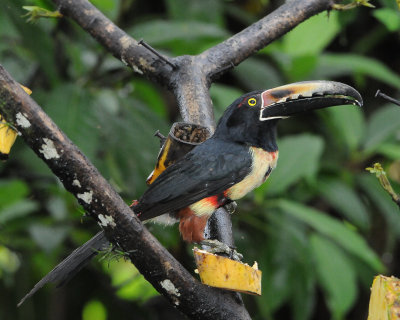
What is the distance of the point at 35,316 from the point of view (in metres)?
4.66

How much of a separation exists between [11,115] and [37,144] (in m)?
0.10

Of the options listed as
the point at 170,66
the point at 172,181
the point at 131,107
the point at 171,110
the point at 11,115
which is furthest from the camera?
the point at 171,110

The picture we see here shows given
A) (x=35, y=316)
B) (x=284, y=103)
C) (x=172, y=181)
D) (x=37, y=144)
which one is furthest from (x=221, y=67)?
(x=35, y=316)

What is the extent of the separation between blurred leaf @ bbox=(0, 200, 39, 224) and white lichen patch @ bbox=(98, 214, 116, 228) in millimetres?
2248

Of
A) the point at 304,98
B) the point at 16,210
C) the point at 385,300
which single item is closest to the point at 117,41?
the point at 304,98

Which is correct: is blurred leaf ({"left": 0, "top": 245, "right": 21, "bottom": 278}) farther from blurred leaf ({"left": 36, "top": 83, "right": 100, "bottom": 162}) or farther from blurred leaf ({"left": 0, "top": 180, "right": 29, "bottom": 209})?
blurred leaf ({"left": 36, "top": 83, "right": 100, "bottom": 162})

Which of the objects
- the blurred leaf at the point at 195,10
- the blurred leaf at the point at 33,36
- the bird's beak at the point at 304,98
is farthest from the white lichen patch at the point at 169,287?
the blurred leaf at the point at 195,10

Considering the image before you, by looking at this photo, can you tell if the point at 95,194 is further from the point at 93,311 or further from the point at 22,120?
the point at 93,311

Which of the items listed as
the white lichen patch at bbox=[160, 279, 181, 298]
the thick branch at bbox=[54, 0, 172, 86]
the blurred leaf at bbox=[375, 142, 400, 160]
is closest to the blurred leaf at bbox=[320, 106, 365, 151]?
the blurred leaf at bbox=[375, 142, 400, 160]

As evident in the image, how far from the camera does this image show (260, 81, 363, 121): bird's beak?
2578 millimetres

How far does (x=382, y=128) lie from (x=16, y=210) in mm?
2227

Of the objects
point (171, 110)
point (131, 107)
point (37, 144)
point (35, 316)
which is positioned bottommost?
point (35, 316)

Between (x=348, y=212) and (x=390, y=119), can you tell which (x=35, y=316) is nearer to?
(x=348, y=212)

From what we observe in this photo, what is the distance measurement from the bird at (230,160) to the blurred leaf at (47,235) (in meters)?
1.42
